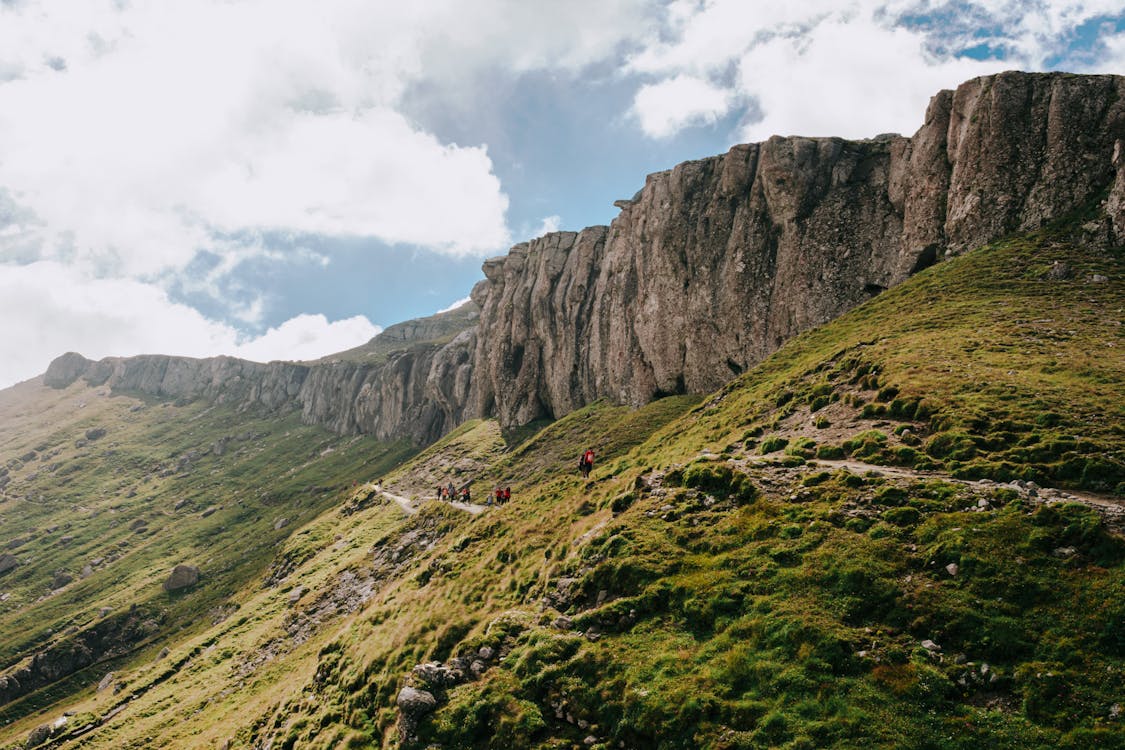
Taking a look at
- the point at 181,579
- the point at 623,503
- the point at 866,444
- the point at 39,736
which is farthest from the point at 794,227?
the point at 181,579

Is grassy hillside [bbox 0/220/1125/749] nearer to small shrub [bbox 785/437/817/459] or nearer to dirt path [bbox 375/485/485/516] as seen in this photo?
small shrub [bbox 785/437/817/459]

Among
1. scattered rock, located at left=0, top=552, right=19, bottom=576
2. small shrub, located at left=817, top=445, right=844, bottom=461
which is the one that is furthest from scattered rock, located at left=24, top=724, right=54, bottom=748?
scattered rock, located at left=0, top=552, right=19, bottom=576

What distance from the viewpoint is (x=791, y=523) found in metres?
21.3

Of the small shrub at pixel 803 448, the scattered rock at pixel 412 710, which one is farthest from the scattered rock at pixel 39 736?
the small shrub at pixel 803 448

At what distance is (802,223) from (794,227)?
3.70ft

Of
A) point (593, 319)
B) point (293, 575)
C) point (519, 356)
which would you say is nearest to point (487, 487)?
point (293, 575)

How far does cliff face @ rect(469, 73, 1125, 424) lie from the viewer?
160 feet

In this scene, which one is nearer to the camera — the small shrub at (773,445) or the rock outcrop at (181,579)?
the small shrub at (773,445)

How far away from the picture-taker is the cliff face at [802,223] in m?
48.7

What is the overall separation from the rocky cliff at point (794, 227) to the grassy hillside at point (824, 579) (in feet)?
25.4

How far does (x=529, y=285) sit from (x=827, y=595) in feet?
401

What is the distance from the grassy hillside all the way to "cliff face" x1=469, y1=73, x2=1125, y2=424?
27.2ft

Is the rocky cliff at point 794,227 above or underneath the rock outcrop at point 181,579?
above

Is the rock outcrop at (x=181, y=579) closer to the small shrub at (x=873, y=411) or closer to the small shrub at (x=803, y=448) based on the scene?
the small shrub at (x=803, y=448)
